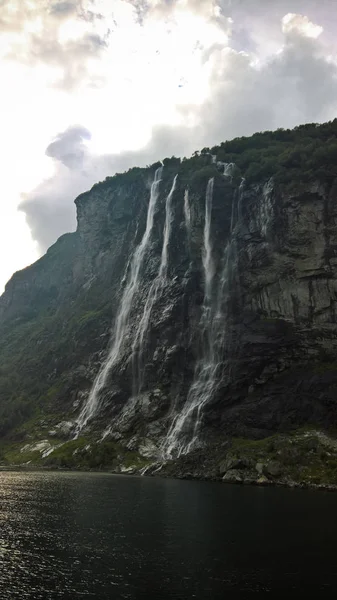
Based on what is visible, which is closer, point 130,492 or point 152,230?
point 130,492

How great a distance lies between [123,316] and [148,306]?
1146cm

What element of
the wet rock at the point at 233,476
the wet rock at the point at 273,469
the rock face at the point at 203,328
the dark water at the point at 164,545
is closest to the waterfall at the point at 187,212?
the rock face at the point at 203,328

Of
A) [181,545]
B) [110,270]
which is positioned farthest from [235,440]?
[110,270]

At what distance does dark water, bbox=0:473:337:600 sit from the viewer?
2136cm

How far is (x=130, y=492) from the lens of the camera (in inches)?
2021

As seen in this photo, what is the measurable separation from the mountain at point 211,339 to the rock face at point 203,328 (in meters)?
0.30

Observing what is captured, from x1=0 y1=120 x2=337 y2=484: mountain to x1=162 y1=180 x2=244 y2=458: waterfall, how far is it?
0.94 feet

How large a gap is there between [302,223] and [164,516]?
7842 cm

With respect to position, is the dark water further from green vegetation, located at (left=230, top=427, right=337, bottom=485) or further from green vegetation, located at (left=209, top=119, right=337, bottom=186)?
green vegetation, located at (left=209, top=119, right=337, bottom=186)

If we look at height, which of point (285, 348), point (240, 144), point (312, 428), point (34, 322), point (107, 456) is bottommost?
point (107, 456)

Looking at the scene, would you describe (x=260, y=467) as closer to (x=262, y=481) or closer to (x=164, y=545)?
(x=262, y=481)

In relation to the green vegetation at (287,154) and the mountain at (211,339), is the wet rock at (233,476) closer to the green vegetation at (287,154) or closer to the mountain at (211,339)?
the mountain at (211,339)

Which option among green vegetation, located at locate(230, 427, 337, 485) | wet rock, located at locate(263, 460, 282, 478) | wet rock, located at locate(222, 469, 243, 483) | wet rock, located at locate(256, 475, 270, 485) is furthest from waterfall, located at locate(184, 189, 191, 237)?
wet rock, located at locate(256, 475, 270, 485)

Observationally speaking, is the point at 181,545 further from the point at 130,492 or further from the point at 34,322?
the point at 34,322
